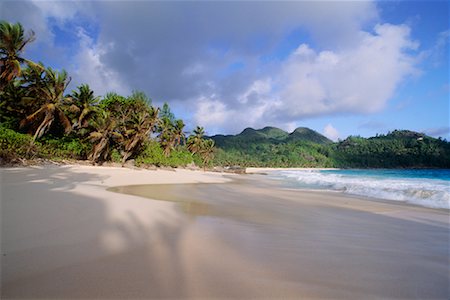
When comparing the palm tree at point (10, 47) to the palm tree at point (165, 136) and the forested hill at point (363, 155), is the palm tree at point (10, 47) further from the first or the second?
the forested hill at point (363, 155)

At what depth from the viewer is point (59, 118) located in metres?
25.4

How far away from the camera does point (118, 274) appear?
7.48 feet

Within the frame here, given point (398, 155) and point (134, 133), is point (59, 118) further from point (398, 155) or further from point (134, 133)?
point (398, 155)

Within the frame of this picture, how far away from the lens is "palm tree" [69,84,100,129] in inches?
1055

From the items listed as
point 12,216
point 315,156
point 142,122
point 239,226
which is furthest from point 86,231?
point 315,156

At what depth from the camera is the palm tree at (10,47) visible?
16797 millimetres

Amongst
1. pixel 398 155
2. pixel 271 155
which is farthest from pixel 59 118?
pixel 398 155

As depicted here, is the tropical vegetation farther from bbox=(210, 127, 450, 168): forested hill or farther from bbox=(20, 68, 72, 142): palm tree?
bbox=(210, 127, 450, 168): forested hill

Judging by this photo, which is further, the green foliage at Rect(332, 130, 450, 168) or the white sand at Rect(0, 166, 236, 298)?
the green foliage at Rect(332, 130, 450, 168)

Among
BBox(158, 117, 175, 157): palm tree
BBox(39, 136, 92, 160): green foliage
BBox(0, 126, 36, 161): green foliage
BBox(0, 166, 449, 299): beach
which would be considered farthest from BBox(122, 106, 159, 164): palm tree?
BBox(0, 166, 449, 299): beach

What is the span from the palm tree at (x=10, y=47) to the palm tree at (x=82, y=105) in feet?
30.7

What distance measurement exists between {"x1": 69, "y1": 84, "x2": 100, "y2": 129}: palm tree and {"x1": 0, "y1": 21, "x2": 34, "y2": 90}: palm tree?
9.36m

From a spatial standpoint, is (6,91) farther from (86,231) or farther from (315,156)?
(315,156)

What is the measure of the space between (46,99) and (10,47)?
647cm
